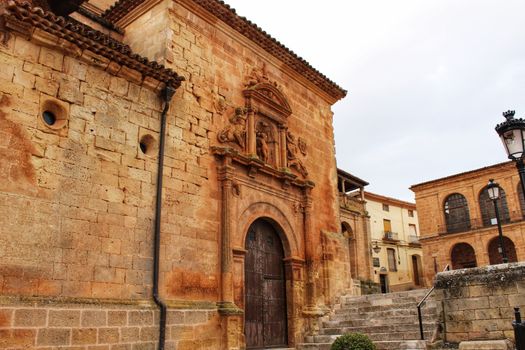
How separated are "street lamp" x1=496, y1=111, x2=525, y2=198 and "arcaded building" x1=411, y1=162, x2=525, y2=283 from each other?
2461 cm

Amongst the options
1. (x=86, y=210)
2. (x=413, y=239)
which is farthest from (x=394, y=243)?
(x=86, y=210)

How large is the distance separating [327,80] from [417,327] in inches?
288

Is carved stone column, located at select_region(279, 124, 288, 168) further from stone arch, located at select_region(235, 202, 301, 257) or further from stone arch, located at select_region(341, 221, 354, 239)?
stone arch, located at select_region(341, 221, 354, 239)

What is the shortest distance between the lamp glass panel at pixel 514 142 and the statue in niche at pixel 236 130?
206 inches

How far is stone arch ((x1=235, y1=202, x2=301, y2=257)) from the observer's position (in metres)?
9.84

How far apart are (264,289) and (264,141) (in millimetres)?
3274

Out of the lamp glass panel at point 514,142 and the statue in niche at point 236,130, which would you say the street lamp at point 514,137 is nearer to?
the lamp glass panel at point 514,142

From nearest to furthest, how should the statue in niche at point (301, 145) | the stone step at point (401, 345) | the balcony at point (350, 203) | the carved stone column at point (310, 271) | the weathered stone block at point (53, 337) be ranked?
the weathered stone block at point (53, 337) → the stone step at point (401, 345) → the carved stone column at point (310, 271) → the statue in niche at point (301, 145) → the balcony at point (350, 203)

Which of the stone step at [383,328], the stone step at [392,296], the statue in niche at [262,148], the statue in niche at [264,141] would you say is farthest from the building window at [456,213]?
the statue in niche at [262,148]

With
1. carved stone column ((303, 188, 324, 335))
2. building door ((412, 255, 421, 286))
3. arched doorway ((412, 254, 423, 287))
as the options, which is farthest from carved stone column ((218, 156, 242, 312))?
building door ((412, 255, 421, 286))

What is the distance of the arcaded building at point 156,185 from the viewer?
21.2ft

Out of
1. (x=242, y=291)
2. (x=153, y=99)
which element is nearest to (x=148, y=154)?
(x=153, y=99)

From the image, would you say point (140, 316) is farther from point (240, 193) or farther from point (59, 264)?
point (240, 193)

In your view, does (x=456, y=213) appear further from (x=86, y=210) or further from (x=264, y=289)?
(x=86, y=210)
